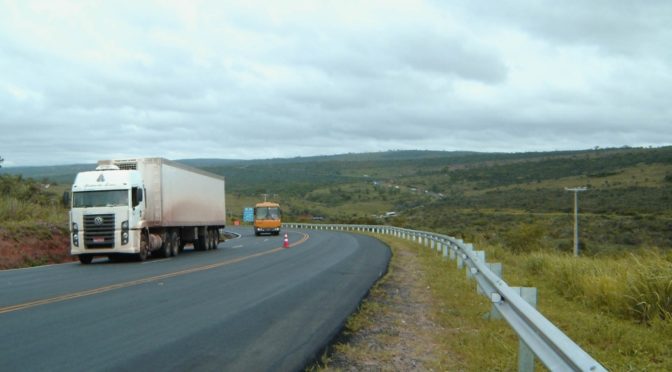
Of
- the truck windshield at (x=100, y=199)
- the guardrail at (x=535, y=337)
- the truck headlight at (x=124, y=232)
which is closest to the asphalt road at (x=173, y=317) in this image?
the guardrail at (x=535, y=337)

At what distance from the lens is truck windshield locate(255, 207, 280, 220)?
57.6 meters

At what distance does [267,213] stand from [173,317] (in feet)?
155

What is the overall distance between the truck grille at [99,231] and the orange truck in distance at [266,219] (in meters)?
34.1

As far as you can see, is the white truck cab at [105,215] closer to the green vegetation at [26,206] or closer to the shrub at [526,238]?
the green vegetation at [26,206]

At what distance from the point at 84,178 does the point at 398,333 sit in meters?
17.5

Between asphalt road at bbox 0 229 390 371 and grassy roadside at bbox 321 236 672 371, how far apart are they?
542 mm

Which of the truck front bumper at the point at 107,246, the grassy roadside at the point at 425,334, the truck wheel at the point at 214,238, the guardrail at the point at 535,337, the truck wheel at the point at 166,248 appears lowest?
the truck wheel at the point at 214,238

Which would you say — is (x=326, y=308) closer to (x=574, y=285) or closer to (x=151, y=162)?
(x=574, y=285)

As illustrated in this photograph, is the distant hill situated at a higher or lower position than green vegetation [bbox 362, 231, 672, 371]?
lower

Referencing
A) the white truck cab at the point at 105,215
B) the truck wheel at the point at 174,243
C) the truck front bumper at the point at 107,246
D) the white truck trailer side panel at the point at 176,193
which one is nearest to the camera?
the truck front bumper at the point at 107,246

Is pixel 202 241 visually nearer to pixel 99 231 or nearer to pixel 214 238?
pixel 214 238

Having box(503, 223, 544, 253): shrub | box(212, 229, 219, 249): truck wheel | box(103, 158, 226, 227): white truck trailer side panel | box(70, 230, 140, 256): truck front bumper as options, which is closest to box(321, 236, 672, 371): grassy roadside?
box(70, 230, 140, 256): truck front bumper

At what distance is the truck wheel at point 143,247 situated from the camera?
80.0 ft

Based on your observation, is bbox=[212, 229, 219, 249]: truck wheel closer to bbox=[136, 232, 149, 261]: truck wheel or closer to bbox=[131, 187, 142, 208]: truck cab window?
bbox=[136, 232, 149, 261]: truck wheel
